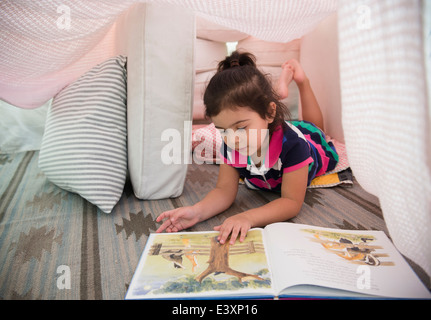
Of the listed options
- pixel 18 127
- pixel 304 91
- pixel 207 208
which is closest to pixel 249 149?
pixel 207 208

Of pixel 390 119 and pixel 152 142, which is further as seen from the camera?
pixel 152 142

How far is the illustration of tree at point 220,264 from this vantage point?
0.43 metres

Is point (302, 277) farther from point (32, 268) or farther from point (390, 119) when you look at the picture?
point (32, 268)

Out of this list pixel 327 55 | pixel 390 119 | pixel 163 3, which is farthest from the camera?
pixel 327 55

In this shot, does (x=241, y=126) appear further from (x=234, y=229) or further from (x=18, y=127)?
(x=18, y=127)

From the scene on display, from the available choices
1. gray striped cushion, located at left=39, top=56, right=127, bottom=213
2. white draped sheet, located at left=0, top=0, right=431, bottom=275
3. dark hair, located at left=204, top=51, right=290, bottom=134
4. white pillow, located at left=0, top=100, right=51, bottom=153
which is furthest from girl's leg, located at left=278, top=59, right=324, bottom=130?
white pillow, located at left=0, top=100, right=51, bottom=153

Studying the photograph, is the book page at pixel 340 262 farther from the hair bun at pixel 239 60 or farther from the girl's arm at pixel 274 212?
the hair bun at pixel 239 60

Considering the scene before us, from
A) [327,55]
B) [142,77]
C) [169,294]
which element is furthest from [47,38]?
[327,55]

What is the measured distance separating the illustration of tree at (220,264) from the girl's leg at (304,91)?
76 centimetres

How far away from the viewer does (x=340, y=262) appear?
17.6 inches

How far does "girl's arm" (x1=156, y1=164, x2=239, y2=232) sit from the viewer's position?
2.00ft

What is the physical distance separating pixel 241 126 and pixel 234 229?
235 mm

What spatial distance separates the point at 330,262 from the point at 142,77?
576mm

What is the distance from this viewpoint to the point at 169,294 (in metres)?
0.41
